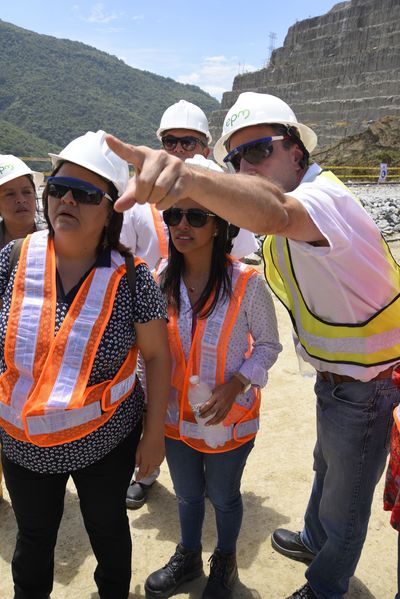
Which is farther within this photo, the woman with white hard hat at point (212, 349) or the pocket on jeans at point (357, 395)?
the woman with white hard hat at point (212, 349)

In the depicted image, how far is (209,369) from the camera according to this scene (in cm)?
234

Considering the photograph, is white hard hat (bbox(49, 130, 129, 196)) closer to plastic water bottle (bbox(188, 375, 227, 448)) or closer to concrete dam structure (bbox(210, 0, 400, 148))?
plastic water bottle (bbox(188, 375, 227, 448))

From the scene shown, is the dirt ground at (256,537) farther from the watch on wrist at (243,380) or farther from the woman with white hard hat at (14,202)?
the woman with white hard hat at (14,202)

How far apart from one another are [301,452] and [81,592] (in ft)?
6.58

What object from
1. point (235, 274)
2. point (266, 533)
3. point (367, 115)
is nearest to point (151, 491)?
point (266, 533)

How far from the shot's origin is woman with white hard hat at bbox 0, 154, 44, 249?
3.21 meters

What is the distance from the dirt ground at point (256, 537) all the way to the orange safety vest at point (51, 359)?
1296mm

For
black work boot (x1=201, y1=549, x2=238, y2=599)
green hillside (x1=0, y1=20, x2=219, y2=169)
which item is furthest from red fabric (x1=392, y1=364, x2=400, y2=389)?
green hillside (x1=0, y1=20, x2=219, y2=169)

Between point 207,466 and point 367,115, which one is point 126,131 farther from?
point 207,466

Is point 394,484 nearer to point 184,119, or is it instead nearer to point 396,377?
point 396,377

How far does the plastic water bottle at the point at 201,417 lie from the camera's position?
7.55 ft

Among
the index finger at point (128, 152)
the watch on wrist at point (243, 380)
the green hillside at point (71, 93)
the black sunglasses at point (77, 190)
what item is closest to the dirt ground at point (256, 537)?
the watch on wrist at point (243, 380)

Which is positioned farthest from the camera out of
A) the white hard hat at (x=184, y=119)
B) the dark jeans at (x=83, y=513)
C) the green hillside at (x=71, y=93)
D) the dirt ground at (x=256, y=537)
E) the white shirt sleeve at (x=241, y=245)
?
the green hillside at (x=71, y=93)

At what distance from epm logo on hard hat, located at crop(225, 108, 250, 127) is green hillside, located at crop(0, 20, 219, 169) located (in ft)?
230
